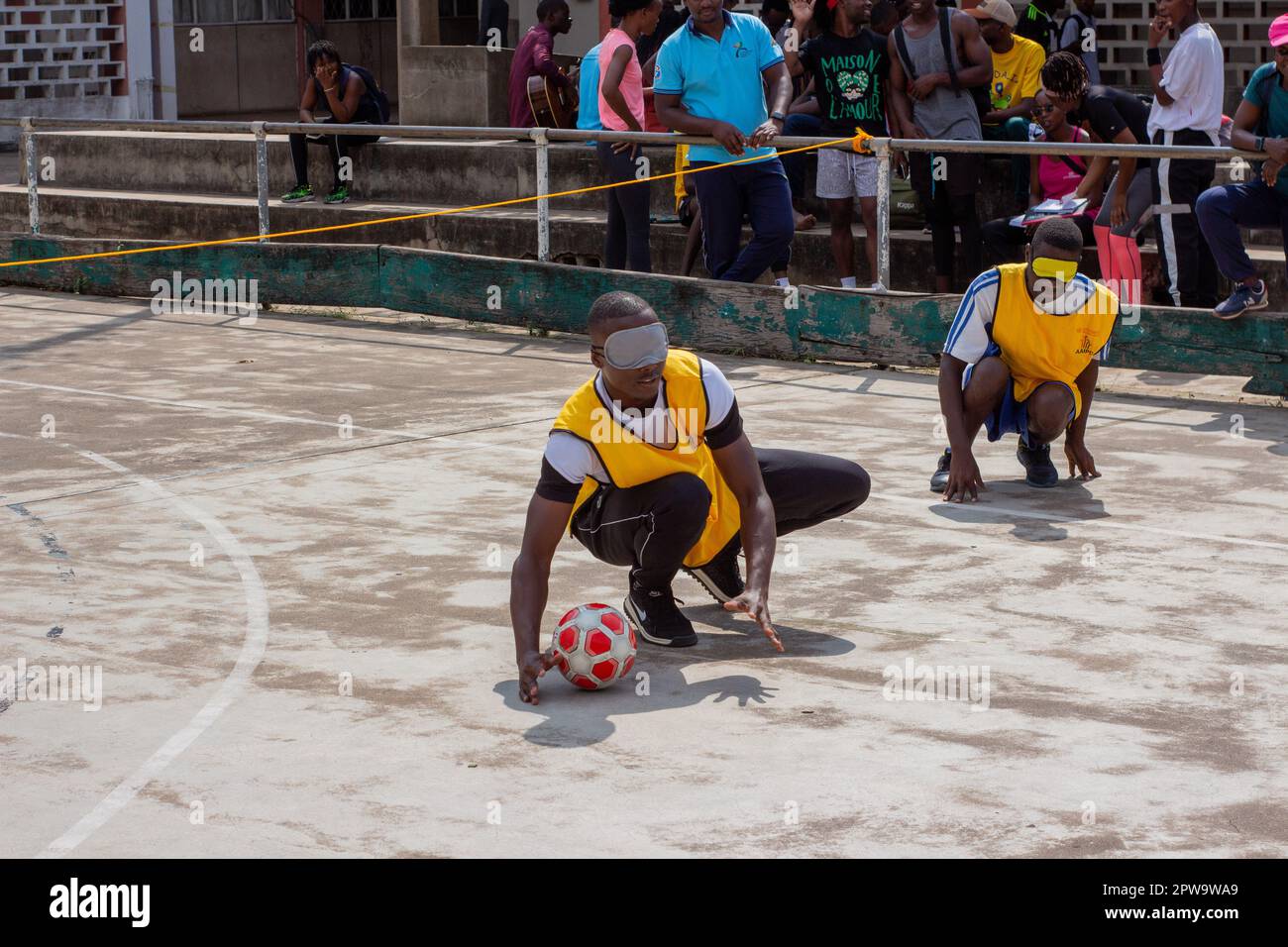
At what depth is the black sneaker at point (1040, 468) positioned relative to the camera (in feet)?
28.9

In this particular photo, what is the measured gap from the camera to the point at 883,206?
12102mm

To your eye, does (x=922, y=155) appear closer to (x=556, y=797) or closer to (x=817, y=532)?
(x=817, y=532)

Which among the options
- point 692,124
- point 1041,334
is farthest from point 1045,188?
point 1041,334

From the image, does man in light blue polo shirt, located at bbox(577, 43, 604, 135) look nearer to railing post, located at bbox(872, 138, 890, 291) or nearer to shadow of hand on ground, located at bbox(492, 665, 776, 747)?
railing post, located at bbox(872, 138, 890, 291)

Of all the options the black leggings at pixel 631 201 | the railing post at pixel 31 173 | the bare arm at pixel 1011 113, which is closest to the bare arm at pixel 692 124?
the black leggings at pixel 631 201

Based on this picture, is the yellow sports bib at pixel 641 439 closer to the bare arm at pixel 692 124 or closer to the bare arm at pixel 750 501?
the bare arm at pixel 750 501

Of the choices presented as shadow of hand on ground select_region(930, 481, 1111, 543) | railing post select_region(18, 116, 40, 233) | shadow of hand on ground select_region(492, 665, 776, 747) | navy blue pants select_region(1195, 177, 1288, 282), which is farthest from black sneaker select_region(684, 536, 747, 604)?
railing post select_region(18, 116, 40, 233)

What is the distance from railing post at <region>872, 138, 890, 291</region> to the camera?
12.0 meters

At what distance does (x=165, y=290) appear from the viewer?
15.6 m

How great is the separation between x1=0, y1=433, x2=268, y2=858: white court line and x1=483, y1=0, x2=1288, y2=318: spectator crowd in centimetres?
485

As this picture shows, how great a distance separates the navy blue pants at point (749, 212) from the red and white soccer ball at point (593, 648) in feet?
21.9

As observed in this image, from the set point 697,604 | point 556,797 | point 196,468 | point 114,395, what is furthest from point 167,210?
point 556,797

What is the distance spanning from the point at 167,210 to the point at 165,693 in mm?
13073
